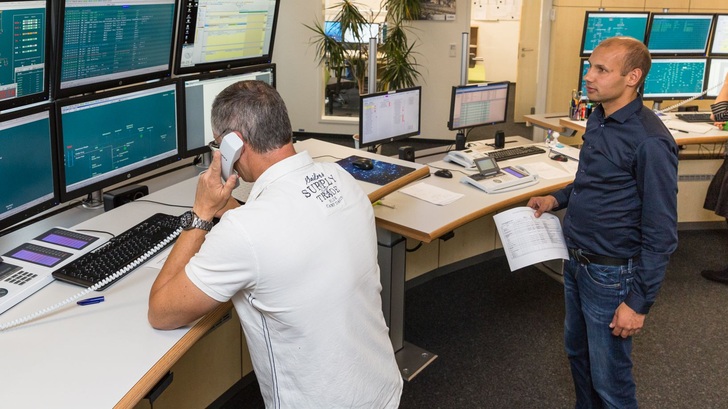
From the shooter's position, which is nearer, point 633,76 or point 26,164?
point 26,164

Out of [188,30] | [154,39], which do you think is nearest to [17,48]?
[154,39]

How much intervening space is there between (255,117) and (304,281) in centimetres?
38

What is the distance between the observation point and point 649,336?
328cm

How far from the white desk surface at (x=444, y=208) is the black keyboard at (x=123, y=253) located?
920 mm

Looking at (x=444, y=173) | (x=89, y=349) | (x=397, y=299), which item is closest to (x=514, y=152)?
(x=444, y=173)

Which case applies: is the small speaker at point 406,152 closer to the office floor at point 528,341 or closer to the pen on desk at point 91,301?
the office floor at point 528,341

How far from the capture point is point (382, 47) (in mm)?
6680

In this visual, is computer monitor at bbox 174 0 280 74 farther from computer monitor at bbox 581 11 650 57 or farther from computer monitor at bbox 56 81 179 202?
computer monitor at bbox 581 11 650 57

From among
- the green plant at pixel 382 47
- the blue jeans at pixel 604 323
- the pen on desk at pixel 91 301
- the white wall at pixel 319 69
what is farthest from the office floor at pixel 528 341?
the white wall at pixel 319 69

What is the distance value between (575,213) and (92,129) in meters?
1.59

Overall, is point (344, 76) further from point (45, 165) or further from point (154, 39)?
point (45, 165)

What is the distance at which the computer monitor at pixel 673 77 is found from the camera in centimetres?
468

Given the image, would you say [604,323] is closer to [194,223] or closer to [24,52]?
[194,223]

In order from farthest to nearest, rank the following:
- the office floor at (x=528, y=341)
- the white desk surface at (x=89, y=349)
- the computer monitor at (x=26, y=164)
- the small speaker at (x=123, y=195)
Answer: the office floor at (x=528, y=341), the small speaker at (x=123, y=195), the computer monitor at (x=26, y=164), the white desk surface at (x=89, y=349)
